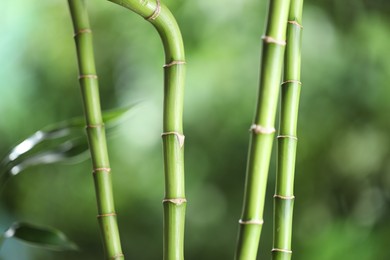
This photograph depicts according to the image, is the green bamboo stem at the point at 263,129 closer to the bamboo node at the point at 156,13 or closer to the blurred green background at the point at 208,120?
the bamboo node at the point at 156,13

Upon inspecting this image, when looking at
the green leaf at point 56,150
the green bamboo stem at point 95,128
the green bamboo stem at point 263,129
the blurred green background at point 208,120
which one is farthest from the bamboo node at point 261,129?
the blurred green background at point 208,120

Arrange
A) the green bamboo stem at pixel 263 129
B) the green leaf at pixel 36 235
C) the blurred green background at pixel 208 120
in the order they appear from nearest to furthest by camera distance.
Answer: the green bamboo stem at pixel 263 129, the green leaf at pixel 36 235, the blurred green background at pixel 208 120

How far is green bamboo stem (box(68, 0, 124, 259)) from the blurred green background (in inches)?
46.3

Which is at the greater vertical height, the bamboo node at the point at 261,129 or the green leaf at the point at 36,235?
the bamboo node at the point at 261,129

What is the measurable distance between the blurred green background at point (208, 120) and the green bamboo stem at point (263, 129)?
4.05ft

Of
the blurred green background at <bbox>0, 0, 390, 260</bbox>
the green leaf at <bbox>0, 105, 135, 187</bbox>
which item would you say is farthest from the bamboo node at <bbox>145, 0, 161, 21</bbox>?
the blurred green background at <bbox>0, 0, 390, 260</bbox>

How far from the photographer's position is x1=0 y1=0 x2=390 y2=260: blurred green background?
149 centimetres

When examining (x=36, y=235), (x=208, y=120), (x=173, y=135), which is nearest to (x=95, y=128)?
(x=173, y=135)

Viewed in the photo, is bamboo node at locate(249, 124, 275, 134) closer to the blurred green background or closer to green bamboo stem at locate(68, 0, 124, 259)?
green bamboo stem at locate(68, 0, 124, 259)

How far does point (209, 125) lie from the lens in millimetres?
1562

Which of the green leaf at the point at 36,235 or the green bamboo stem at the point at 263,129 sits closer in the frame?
the green bamboo stem at the point at 263,129

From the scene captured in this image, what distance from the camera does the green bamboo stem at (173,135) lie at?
0.95ft

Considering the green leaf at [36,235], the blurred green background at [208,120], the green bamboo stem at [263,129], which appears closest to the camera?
the green bamboo stem at [263,129]

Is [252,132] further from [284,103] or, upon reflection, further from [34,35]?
[34,35]
